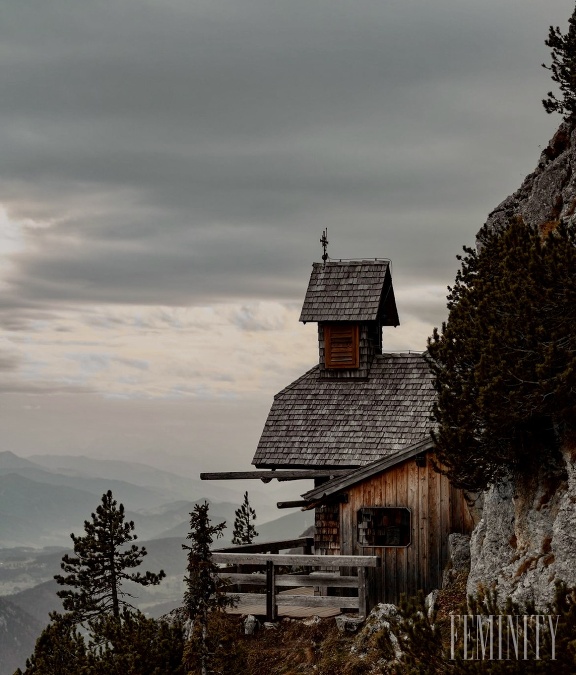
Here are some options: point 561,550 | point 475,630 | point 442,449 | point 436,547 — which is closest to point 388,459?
point 436,547

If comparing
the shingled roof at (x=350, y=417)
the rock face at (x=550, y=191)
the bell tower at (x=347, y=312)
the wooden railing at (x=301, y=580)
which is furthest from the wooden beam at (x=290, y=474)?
the rock face at (x=550, y=191)

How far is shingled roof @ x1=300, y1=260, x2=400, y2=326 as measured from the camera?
3294cm

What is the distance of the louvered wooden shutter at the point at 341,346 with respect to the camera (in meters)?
32.7

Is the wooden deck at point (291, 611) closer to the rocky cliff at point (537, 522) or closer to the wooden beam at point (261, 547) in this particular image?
the wooden beam at point (261, 547)

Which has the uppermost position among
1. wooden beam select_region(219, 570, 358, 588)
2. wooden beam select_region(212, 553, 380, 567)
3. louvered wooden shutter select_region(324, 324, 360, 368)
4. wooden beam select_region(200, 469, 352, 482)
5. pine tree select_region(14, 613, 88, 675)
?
louvered wooden shutter select_region(324, 324, 360, 368)

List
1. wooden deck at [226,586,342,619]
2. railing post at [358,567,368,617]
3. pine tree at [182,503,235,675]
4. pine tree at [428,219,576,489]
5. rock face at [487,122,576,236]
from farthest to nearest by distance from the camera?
1. wooden deck at [226,586,342,619]
2. railing post at [358,567,368,617]
3. rock face at [487,122,576,236]
4. pine tree at [182,503,235,675]
5. pine tree at [428,219,576,489]

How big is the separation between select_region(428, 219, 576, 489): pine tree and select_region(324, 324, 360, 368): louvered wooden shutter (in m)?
12.8

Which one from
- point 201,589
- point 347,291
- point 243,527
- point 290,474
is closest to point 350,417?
point 290,474

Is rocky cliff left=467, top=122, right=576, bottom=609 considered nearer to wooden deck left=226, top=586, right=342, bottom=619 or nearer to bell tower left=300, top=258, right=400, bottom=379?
wooden deck left=226, top=586, right=342, bottom=619

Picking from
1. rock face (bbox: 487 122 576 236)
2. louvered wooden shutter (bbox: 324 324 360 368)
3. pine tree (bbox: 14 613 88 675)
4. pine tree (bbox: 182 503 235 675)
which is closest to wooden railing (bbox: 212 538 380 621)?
pine tree (bbox: 182 503 235 675)

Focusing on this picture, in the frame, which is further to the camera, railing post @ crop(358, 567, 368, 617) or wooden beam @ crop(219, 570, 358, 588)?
wooden beam @ crop(219, 570, 358, 588)

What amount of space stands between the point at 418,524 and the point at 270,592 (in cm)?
429

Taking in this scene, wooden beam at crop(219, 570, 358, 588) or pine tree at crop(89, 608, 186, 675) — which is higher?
wooden beam at crop(219, 570, 358, 588)

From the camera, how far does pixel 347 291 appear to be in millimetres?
33438
